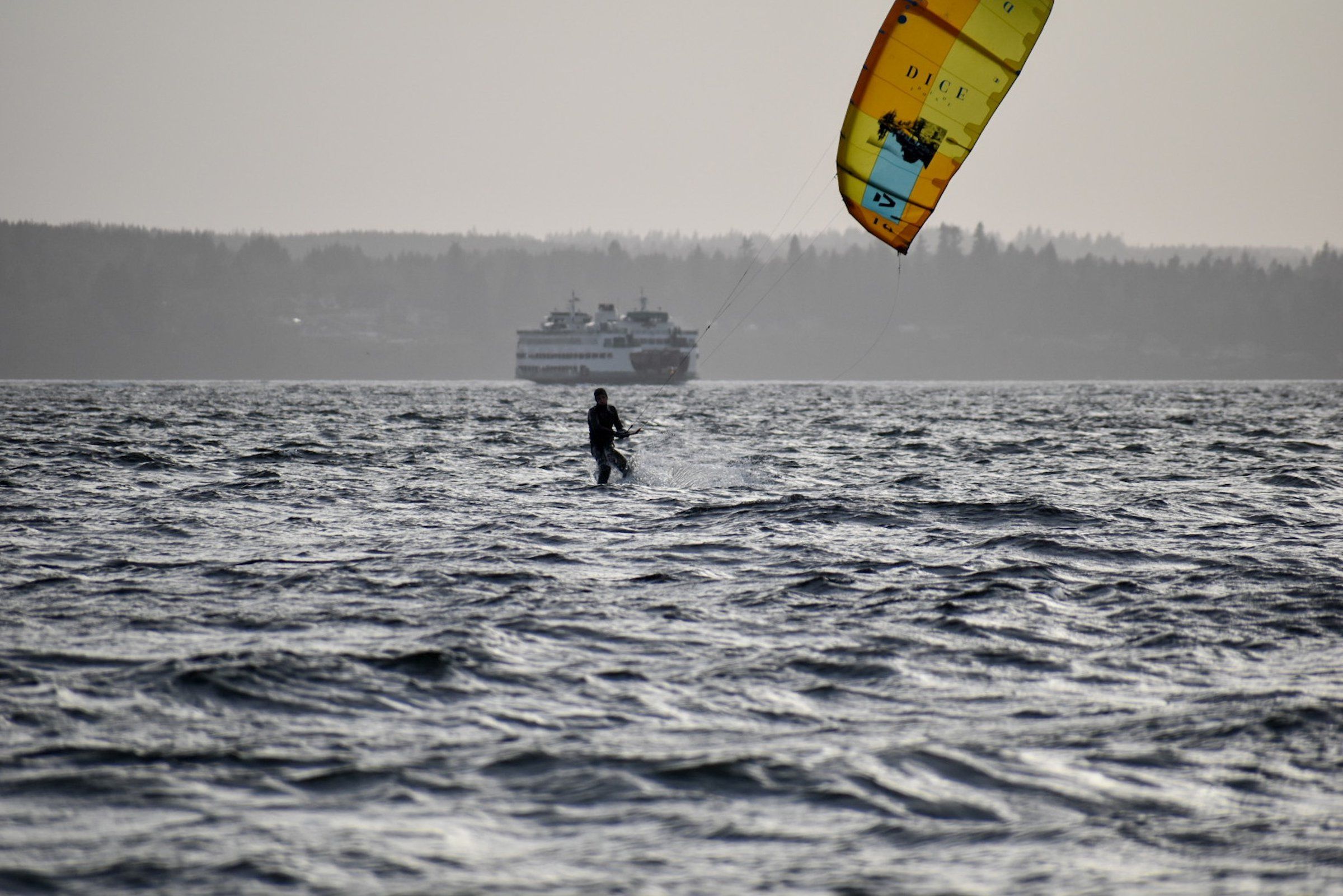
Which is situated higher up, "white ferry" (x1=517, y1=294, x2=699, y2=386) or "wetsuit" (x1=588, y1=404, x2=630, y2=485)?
"white ferry" (x1=517, y1=294, x2=699, y2=386)

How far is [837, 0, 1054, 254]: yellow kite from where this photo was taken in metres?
23.4

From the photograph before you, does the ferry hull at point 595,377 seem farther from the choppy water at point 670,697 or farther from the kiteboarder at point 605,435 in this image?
the choppy water at point 670,697

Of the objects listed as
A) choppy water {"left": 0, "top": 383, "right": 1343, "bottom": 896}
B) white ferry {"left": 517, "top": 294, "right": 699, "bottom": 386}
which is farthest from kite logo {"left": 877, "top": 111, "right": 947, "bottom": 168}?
white ferry {"left": 517, "top": 294, "right": 699, "bottom": 386}

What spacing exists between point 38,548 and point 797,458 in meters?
20.6

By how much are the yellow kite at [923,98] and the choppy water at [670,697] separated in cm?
758

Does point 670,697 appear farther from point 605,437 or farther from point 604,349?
point 604,349

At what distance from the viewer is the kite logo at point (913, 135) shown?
966 inches

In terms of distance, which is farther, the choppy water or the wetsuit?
the wetsuit

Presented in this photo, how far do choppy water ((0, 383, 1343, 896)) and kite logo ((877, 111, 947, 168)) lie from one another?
300 inches

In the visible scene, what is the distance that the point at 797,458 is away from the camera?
32.8 meters

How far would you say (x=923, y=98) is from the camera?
24266 mm

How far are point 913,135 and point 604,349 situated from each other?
143600 millimetres

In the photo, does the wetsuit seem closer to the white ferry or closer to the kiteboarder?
the kiteboarder

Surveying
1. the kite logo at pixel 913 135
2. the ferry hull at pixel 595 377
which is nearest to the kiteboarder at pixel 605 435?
the kite logo at pixel 913 135
